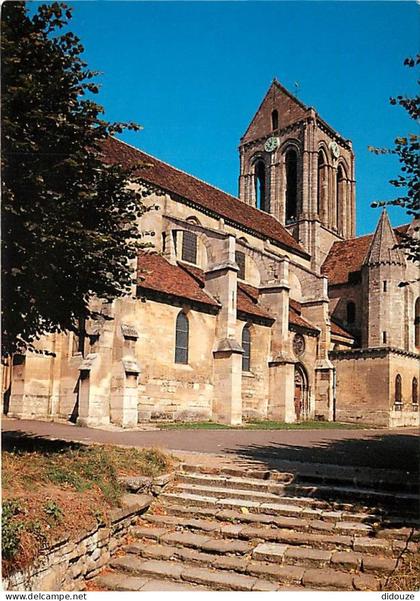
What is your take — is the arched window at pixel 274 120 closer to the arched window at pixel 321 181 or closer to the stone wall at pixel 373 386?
the arched window at pixel 321 181

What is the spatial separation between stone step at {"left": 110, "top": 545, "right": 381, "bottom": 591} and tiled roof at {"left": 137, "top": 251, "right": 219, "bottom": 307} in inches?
639

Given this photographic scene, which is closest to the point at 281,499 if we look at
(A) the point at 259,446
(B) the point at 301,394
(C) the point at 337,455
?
(C) the point at 337,455

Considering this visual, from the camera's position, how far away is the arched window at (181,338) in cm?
2561

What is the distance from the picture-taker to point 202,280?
28859 millimetres

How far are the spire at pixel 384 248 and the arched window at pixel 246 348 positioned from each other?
1354 cm

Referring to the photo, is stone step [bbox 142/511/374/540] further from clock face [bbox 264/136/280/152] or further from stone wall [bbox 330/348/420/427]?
clock face [bbox 264/136/280/152]

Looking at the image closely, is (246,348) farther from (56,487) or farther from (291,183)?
(291,183)

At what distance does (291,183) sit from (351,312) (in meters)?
16.3

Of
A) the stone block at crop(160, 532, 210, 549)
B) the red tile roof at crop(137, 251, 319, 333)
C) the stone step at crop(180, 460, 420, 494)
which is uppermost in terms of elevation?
the red tile roof at crop(137, 251, 319, 333)

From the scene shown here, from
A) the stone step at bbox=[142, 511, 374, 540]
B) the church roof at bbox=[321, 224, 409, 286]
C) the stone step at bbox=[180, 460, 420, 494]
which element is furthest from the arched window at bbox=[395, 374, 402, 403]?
the stone step at bbox=[142, 511, 374, 540]

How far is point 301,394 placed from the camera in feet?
114

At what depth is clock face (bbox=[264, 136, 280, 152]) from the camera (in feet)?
172
